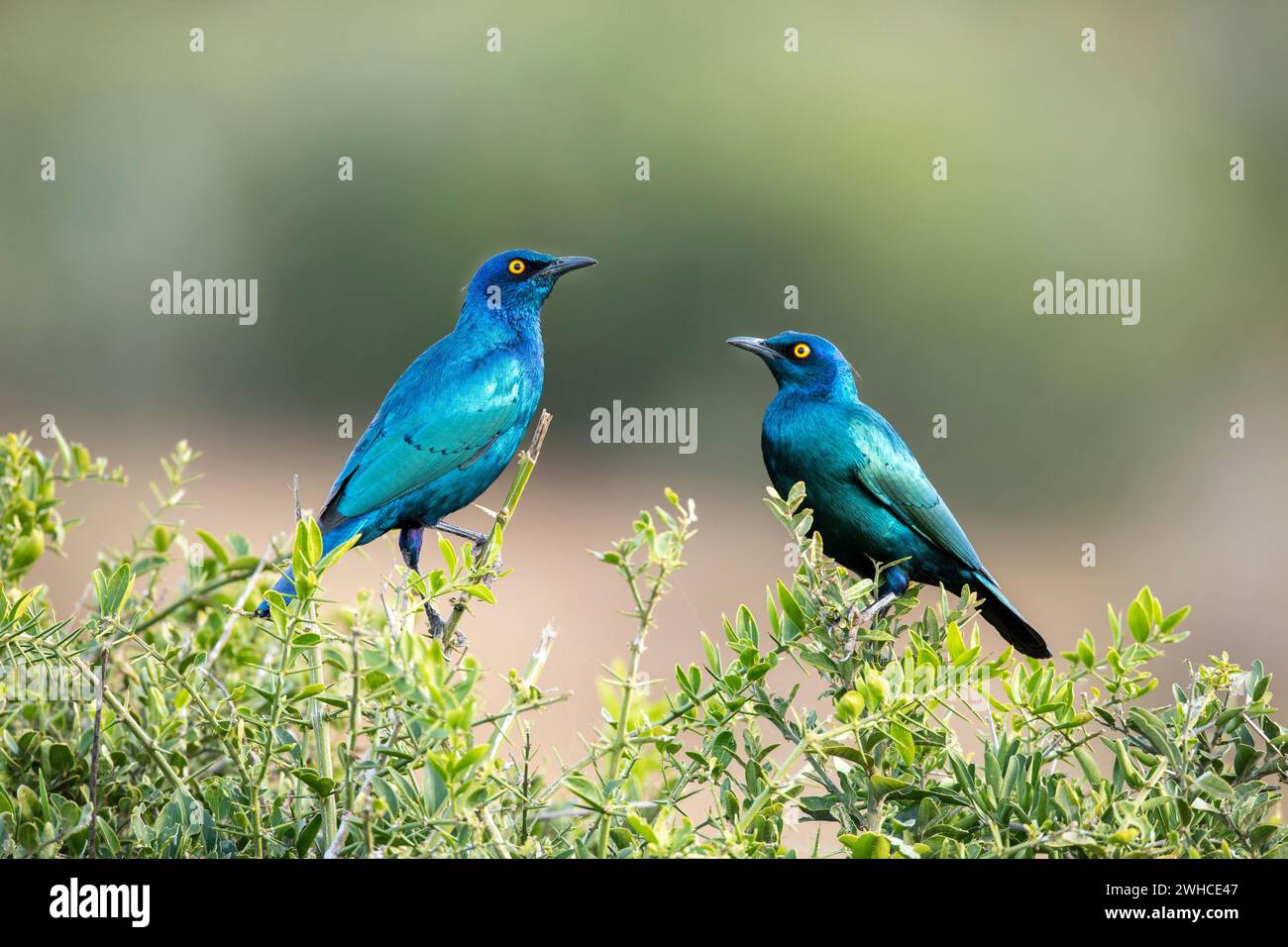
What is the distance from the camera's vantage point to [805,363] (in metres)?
3.65

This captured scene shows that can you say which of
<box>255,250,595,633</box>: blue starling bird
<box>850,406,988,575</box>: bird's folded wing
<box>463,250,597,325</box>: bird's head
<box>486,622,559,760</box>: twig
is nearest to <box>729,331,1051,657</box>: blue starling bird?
<box>850,406,988,575</box>: bird's folded wing

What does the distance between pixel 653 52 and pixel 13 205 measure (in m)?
6.12

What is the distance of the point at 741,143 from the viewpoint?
39.1 ft

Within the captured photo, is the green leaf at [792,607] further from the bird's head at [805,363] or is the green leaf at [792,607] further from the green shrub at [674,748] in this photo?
the bird's head at [805,363]

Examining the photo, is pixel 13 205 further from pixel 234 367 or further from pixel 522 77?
pixel 522 77

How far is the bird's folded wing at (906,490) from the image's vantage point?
10.9ft

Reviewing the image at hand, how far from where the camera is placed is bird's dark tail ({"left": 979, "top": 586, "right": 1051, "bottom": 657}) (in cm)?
319

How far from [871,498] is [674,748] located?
151 centimetres

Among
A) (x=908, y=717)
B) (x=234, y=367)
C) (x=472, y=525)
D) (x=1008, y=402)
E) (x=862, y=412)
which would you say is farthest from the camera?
(x=234, y=367)

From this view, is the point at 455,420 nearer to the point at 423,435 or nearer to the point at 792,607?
the point at 423,435

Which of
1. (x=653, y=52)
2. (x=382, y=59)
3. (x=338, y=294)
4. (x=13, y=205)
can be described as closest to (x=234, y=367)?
(x=338, y=294)

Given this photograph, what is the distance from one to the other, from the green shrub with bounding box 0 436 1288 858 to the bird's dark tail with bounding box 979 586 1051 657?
1019 mm

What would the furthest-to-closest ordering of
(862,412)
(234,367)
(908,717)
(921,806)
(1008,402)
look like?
(234,367), (1008,402), (862,412), (908,717), (921,806)

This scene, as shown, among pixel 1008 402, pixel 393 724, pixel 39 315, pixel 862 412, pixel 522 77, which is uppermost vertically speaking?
pixel 522 77
